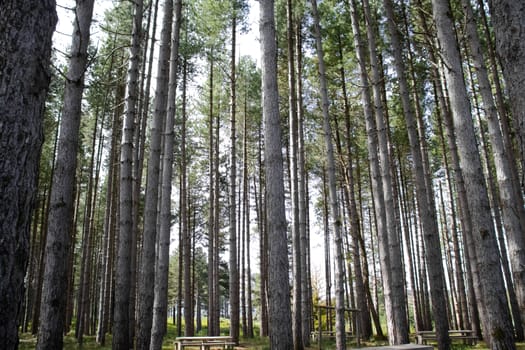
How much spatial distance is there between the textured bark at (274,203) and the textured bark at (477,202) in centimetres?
253

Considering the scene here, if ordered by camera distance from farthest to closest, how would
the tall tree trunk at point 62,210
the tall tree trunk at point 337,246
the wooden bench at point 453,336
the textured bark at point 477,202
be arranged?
1. the wooden bench at point 453,336
2. the tall tree trunk at point 337,246
3. the textured bark at point 477,202
4. the tall tree trunk at point 62,210

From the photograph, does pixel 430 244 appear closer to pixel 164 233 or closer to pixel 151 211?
pixel 164 233

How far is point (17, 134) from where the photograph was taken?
177cm

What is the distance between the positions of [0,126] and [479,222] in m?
5.29

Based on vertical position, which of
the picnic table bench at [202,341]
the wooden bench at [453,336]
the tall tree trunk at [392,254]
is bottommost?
the wooden bench at [453,336]

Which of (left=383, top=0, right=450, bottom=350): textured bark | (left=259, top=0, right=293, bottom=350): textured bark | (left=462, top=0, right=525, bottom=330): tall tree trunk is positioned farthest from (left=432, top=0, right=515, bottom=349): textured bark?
(left=259, top=0, right=293, bottom=350): textured bark

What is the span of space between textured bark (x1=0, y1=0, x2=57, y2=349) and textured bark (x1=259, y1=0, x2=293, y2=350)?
10.8ft

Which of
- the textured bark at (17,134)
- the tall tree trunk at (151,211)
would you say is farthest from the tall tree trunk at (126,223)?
the textured bark at (17,134)

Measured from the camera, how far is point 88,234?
15203mm

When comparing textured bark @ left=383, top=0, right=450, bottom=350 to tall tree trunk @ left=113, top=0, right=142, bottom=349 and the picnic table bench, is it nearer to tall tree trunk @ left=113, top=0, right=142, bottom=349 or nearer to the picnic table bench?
the picnic table bench

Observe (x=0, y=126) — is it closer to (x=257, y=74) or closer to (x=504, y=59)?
(x=504, y=59)

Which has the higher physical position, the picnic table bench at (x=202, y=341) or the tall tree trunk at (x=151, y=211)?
the tall tree trunk at (x=151, y=211)

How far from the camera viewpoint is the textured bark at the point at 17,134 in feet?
5.48

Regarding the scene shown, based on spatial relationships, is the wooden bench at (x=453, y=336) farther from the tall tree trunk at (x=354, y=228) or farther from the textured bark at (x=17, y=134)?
the textured bark at (x=17, y=134)
